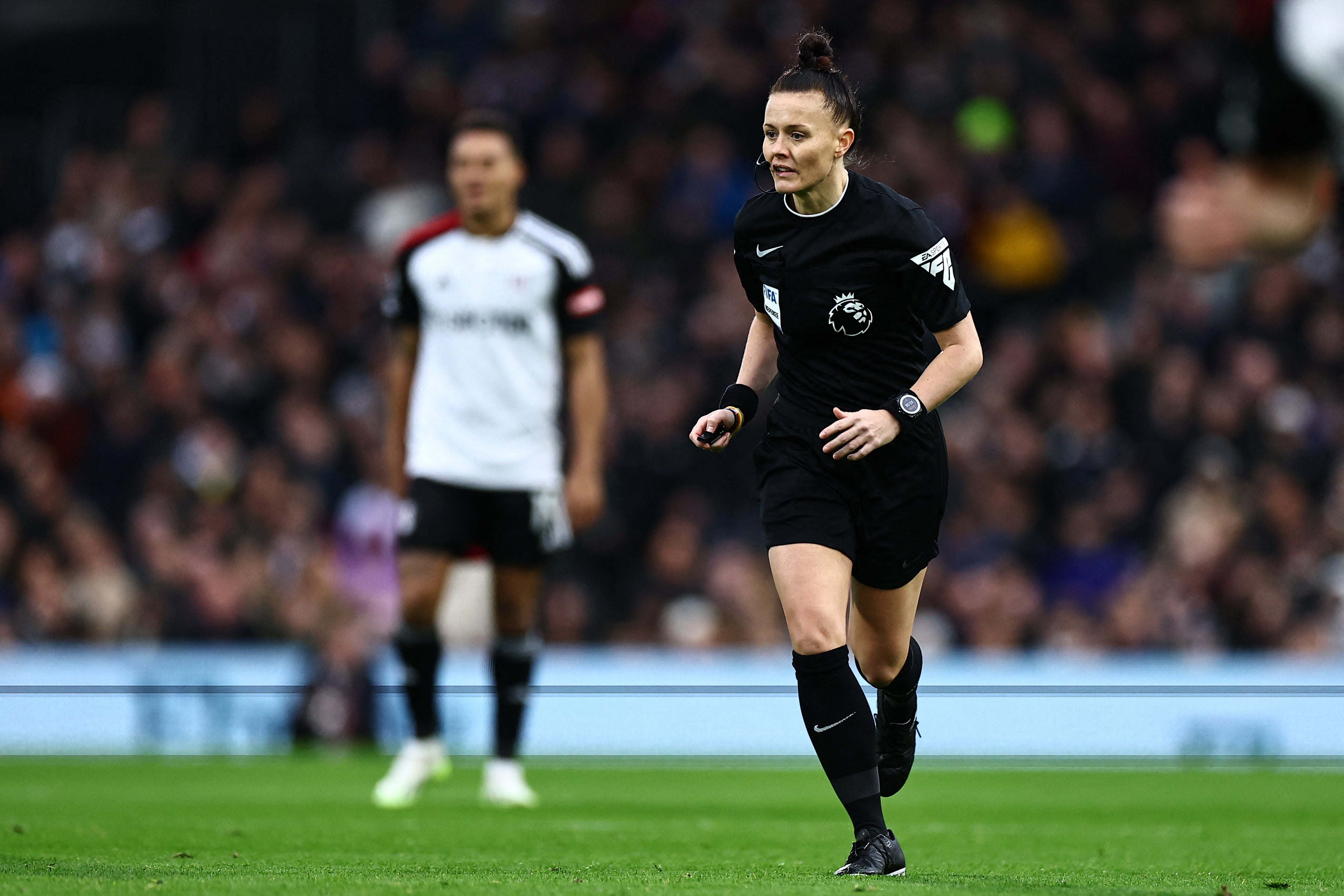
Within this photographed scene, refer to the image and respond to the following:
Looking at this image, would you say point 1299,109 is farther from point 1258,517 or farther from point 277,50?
point 277,50

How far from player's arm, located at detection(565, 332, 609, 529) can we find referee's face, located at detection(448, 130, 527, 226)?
71 centimetres

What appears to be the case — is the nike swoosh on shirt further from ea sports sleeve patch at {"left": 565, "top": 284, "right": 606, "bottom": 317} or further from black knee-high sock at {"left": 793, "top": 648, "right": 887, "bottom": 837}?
ea sports sleeve patch at {"left": 565, "top": 284, "right": 606, "bottom": 317}

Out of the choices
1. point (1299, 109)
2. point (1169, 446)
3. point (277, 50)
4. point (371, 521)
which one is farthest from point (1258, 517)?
point (277, 50)

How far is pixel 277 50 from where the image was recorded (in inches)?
804

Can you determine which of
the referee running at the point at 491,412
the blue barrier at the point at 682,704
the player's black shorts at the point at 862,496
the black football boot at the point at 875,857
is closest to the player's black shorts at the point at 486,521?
the referee running at the point at 491,412

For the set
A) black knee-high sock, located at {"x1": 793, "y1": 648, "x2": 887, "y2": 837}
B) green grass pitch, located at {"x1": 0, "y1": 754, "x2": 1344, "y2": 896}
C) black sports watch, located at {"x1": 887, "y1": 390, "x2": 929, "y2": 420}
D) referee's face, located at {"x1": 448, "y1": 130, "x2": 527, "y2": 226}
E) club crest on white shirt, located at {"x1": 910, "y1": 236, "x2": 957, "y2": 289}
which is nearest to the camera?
green grass pitch, located at {"x1": 0, "y1": 754, "x2": 1344, "y2": 896}

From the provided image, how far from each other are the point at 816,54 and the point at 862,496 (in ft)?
4.45

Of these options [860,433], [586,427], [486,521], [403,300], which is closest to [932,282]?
[860,433]

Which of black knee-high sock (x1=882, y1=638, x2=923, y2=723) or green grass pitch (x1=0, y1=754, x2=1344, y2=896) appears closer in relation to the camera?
green grass pitch (x1=0, y1=754, x2=1344, y2=896)

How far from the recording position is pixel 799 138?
602cm

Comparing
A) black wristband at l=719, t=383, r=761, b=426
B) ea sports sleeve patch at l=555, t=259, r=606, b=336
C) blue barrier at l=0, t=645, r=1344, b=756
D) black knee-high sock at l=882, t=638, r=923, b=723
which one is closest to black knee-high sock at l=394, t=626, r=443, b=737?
ea sports sleeve patch at l=555, t=259, r=606, b=336

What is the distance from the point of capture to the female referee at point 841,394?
5820 millimetres

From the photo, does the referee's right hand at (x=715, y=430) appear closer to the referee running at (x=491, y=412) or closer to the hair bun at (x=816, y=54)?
the hair bun at (x=816, y=54)

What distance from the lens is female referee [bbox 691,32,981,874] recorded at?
5820mm
